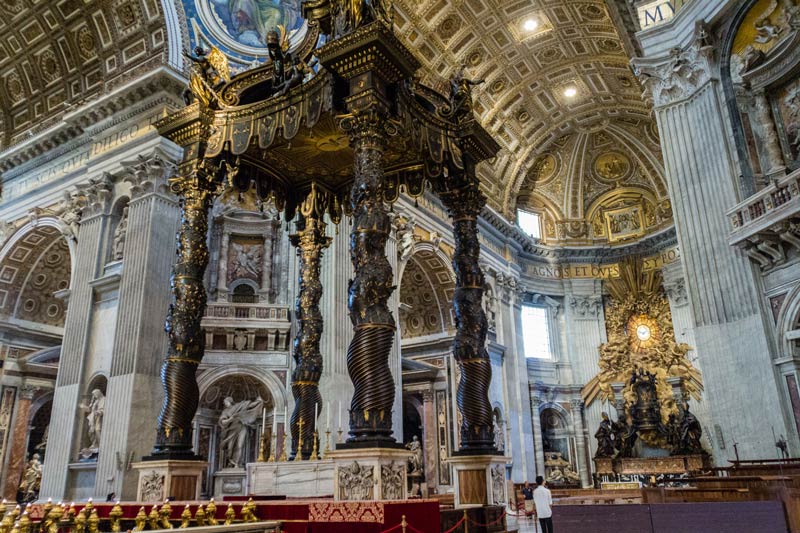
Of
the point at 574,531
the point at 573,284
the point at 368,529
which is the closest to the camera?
the point at 574,531

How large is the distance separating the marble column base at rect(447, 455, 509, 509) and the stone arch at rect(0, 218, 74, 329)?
40.4ft

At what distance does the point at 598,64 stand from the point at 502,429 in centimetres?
1258

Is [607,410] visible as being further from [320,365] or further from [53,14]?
[53,14]

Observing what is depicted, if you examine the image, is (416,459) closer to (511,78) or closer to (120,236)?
(120,236)

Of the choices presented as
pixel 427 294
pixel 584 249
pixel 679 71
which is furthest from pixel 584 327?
pixel 679 71

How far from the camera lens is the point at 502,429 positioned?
65.3ft

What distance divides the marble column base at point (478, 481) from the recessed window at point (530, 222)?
18934 millimetres

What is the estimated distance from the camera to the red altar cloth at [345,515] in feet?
15.4

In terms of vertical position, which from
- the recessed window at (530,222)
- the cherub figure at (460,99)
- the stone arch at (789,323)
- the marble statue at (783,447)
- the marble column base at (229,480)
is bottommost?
the marble column base at (229,480)

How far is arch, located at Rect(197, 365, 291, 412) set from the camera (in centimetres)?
1322

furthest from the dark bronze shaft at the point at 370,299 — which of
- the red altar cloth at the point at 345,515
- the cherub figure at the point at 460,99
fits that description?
the cherub figure at the point at 460,99

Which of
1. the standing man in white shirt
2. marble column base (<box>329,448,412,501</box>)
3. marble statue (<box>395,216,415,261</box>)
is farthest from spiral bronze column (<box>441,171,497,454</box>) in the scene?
marble statue (<box>395,216,415,261</box>)

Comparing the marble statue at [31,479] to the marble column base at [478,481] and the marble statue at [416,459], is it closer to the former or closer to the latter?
the marble statue at [416,459]

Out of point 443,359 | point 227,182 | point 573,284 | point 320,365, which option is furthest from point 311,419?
point 573,284
